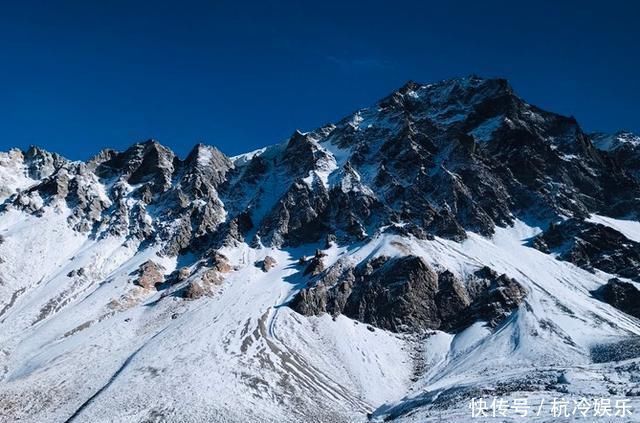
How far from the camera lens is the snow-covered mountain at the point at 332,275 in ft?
223

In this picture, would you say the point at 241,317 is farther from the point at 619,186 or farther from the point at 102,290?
the point at 619,186

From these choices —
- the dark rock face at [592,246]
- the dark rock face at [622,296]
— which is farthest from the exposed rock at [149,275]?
the dark rock face at [622,296]

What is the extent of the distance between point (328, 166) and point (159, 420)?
10780cm

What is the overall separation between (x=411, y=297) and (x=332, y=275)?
14.7 meters

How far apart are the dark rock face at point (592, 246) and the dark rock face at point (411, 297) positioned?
2764 cm

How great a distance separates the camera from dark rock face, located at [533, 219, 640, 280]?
11056cm

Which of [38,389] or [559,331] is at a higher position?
[38,389]

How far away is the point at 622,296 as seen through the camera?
312 feet

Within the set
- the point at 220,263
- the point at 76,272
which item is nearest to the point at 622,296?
the point at 220,263

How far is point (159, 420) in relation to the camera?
198 ft

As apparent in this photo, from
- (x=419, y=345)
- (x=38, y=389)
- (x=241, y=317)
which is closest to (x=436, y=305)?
(x=419, y=345)

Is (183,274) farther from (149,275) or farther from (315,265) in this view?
(315,265)

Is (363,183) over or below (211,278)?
over

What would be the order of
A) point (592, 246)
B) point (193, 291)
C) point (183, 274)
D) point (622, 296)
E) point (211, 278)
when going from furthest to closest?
point (592, 246)
point (183, 274)
point (211, 278)
point (193, 291)
point (622, 296)
